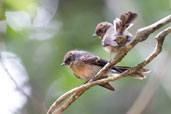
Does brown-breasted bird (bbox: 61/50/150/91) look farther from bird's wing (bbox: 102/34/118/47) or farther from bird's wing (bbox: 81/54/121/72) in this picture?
bird's wing (bbox: 102/34/118/47)

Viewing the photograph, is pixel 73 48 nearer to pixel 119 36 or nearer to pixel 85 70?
pixel 85 70

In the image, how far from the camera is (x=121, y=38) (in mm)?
2562

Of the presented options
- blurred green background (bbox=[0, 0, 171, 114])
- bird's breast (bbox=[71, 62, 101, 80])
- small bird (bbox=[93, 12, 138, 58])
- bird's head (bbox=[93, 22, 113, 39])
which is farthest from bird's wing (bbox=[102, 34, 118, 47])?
blurred green background (bbox=[0, 0, 171, 114])

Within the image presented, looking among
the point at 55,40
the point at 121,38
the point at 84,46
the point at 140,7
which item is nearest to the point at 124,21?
the point at 121,38

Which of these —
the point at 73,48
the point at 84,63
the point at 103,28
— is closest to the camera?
the point at 103,28

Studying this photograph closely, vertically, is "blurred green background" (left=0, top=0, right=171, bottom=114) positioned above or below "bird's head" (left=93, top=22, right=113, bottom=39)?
below

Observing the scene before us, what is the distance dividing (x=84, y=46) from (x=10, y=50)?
135cm

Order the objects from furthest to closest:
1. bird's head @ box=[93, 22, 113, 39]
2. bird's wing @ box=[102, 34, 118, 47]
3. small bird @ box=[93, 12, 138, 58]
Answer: bird's head @ box=[93, 22, 113, 39] → bird's wing @ box=[102, 34, 118, 47] → small bird @ box=[93, 12, 138, 58]

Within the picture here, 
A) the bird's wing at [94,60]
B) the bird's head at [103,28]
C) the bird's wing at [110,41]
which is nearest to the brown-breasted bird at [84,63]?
the bird's wing at [94,60]

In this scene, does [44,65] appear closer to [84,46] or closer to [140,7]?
[84,46]

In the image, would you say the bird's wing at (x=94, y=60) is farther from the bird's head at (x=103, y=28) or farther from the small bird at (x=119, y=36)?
the small bird at (x=119, y=36)

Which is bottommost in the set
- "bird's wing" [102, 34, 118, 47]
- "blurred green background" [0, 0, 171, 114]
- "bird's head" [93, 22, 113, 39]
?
"blurred green background" [0, 0, 171, 114]

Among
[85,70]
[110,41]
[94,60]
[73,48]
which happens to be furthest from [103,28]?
[73,48]

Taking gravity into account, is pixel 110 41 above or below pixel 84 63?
above
